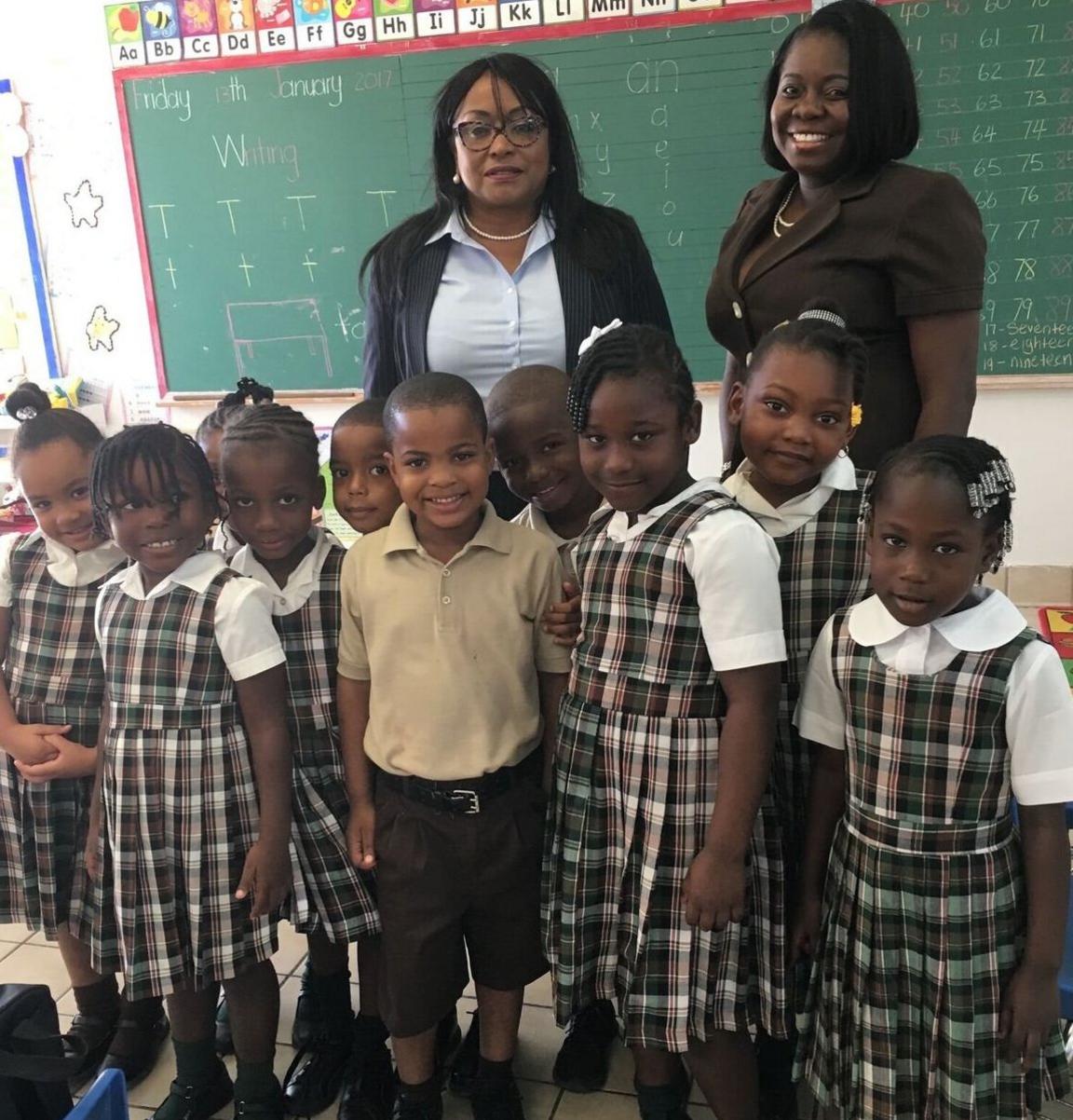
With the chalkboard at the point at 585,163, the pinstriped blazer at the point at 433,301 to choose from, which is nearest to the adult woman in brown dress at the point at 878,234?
the pinstriped blazer at the point at 433,301

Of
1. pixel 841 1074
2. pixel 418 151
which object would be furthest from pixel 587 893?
pixel 418 151

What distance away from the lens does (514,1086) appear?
5.17 feet

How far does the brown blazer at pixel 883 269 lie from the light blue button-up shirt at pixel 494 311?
0.36 metres

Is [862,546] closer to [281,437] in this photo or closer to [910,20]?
[281,437]

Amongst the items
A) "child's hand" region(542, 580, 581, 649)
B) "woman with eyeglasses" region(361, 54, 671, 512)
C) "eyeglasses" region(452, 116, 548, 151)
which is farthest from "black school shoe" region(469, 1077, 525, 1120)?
"eyeglasses" region(452, 116, 548, 151)

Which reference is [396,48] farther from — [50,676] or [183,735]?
[183,735]

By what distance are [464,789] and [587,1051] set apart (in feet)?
2.21

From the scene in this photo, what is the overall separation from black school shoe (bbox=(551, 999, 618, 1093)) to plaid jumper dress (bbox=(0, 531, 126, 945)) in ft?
2.79

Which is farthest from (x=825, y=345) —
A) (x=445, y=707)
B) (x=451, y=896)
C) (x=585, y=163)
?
(x=585, y=163)

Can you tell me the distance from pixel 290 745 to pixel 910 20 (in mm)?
2890

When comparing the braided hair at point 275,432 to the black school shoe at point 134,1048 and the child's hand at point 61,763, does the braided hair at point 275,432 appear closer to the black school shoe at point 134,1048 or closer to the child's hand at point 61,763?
the child's hand at point 61,763

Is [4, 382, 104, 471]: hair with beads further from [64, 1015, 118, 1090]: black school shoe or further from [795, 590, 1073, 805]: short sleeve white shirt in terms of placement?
[795, 590, 1073, 805]: short sleeve white shirt

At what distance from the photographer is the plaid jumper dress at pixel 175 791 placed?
140 centimetres

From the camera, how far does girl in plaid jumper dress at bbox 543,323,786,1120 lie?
120 cm
